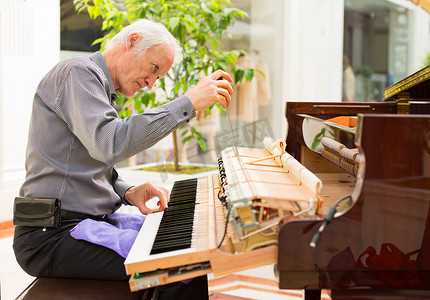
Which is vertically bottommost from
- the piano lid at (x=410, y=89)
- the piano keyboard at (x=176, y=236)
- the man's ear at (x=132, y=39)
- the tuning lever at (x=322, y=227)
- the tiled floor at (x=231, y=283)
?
the tiled floor at (x=231, y=283)

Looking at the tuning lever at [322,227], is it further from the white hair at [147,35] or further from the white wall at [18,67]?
the white wall at [18,67]

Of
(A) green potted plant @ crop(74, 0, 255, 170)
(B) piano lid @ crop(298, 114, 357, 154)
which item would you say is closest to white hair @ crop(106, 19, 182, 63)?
(B) piano lid @ crop(298, 114, 357, 154)

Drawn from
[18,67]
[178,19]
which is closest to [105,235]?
[178,19]

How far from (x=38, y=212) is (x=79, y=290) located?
31 centimetres

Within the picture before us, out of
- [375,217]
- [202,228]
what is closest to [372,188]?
[375,217]

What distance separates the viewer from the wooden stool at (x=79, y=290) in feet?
4.62

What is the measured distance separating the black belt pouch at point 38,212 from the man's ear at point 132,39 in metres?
0.62

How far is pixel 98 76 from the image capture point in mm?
1609

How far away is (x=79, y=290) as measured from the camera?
144 centimetres

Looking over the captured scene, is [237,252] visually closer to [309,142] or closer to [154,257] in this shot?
[154,257]

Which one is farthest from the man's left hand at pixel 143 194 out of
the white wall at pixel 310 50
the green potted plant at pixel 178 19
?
the white wall at pixel 310 50

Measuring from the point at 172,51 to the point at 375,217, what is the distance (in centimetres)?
101

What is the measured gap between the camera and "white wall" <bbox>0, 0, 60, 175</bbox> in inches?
176

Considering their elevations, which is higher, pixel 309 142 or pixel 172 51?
pixel 172 51
